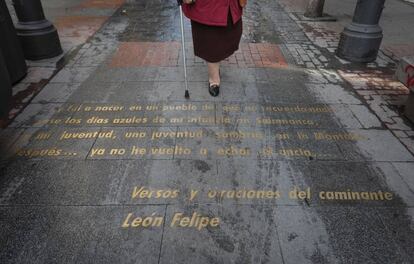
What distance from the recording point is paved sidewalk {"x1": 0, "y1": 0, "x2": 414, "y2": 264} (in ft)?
7.97

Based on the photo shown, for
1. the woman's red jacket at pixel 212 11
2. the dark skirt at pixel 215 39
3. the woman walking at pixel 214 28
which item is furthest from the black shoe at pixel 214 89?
the woman's red jacket at pixel 212 11

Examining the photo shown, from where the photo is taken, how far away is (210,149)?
11.0 ft

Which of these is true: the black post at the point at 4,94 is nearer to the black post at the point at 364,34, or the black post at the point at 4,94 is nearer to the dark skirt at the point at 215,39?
the dark skirt at the point at 215,39

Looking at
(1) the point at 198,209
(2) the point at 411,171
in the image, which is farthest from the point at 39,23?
(2) the point at 411,171

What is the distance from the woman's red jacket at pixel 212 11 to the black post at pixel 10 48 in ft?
8.13

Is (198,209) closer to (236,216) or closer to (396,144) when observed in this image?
(236,216)

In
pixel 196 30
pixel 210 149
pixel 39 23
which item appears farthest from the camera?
pixel 39 23

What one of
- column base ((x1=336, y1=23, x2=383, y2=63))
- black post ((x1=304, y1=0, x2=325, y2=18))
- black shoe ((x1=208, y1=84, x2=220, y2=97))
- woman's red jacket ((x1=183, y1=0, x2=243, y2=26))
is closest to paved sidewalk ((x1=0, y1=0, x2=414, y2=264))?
black shoe ((x1=208, y1=84, x2=220, y2=97))

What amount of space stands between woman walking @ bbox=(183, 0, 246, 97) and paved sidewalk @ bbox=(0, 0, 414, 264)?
481mm

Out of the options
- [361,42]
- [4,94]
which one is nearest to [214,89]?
[4,94]

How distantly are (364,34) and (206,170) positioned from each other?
3.78 m

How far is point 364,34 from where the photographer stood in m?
5.23

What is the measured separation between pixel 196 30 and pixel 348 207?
2.65m

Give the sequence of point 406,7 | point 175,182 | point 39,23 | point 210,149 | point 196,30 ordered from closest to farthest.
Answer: point 175,182, point 210,149, point 196,30, point 39,23, point 406,7
